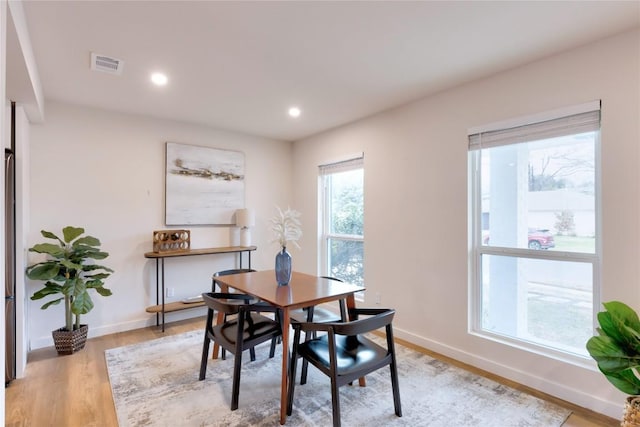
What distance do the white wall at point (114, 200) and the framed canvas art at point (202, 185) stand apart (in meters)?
0.10

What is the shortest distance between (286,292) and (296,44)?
1733mm

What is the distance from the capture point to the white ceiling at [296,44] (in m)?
1.88

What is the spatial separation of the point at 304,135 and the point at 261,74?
2.00m

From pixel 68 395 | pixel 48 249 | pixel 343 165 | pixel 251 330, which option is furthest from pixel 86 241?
pixel 343 165

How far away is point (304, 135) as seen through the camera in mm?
4707

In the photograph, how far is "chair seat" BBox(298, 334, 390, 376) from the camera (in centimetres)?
196

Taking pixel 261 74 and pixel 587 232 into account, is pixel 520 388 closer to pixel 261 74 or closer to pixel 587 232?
pixel 587 232

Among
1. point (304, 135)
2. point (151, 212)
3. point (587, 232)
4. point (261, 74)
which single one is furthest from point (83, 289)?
point (587, 232)

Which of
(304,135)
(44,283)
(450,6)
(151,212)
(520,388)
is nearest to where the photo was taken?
(450,6)

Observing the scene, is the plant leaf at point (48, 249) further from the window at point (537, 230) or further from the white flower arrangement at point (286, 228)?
the window at point (537, 230)

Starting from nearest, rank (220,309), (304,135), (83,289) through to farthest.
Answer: (220,309) < (83,289) < (304,135)

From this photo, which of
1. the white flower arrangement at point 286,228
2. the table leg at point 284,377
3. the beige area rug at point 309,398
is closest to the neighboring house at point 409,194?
the beige area rug at point 309,398

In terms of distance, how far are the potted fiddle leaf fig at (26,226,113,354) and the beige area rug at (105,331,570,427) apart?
52 cm

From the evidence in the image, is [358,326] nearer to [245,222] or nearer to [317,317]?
[317,317]
